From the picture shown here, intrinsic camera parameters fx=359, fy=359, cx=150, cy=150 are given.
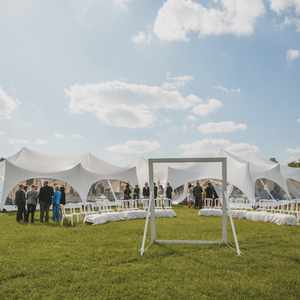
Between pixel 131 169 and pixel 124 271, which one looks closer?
pixel 124 271

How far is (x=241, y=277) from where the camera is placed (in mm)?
5648

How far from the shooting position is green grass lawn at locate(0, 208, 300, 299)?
4906 millimetres

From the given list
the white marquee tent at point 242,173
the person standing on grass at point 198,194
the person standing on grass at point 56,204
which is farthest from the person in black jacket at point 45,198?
the white marquee tent at point 242,173

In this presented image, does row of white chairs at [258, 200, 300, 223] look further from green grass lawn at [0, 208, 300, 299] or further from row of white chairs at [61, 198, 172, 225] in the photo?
row of white chairs at [61, 198, 172, 225]

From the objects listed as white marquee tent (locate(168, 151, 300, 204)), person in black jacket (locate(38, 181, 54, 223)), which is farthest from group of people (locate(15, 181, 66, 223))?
white marquee tent (locate(168, 151, 300, 204))

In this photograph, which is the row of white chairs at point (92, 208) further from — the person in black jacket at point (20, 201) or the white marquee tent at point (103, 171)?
the white marquee tent at point (103, 171)

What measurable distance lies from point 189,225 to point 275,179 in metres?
12.6

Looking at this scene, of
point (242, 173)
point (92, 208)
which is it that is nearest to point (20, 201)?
point (92, 208)

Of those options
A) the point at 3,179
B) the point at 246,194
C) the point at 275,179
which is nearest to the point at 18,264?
the point at 3,179

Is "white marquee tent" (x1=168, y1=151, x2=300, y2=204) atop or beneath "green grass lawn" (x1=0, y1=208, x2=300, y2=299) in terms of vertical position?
atop

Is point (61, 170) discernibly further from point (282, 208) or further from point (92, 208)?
point (282, 208)

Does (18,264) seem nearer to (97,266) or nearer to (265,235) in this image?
(97,266)

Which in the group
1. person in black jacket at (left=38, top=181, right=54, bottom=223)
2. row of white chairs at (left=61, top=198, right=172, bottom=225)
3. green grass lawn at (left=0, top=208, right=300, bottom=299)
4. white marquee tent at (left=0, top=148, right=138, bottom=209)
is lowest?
green grass lawn at (left=0, top=208, right=300, bottom=299)

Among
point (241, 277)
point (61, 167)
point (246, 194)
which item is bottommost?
Answer: point (241, 277)
